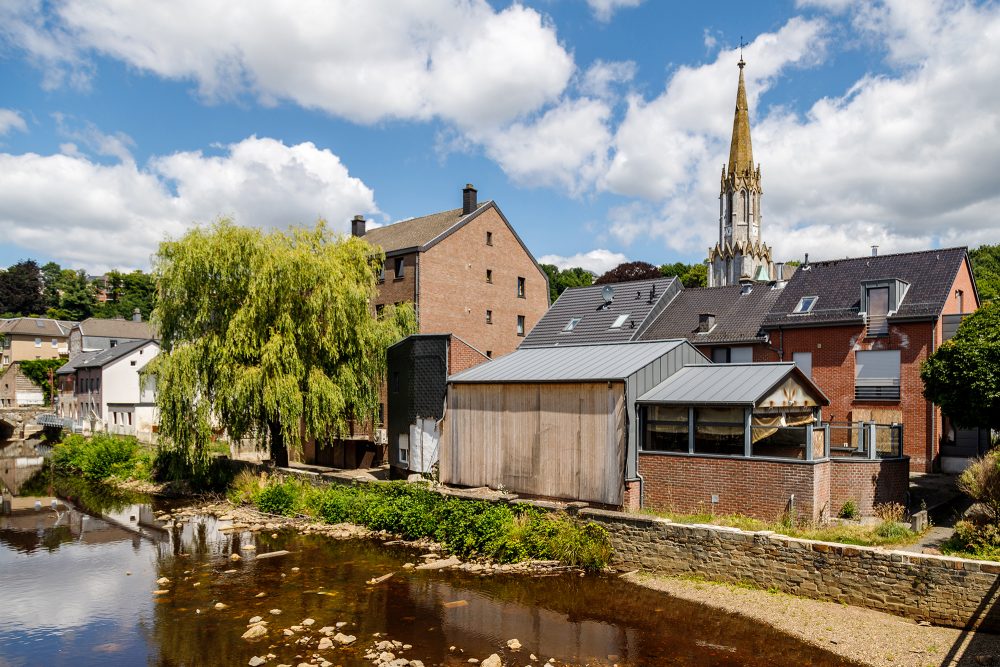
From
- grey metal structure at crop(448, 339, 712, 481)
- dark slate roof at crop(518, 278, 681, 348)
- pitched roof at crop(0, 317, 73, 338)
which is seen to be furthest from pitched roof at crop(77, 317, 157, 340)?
grey metal structure at crop(448, 339, 712, 481)

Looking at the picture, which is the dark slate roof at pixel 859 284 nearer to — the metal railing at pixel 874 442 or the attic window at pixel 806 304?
the attic window at pixel 806 304

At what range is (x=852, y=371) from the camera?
25.3 metres

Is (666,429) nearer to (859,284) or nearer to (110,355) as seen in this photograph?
(859,284)

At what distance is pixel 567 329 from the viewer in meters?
31.4

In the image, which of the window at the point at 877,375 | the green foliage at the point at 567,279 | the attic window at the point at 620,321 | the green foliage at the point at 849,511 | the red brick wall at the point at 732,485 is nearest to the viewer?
the red brick wall at the point at 732,485

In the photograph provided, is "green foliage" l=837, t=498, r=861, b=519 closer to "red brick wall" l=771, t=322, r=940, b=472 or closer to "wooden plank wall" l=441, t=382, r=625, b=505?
"wooden plank wall" l=441, t=382, r=625, b=505

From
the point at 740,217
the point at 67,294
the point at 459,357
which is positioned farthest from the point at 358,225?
the point at 67,294

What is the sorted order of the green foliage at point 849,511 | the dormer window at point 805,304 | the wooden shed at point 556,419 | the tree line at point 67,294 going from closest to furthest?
the green foliage at point 849,511 → the wooden shed at point 556,419 → the dormer window at point 805,304 → the tree line at point 67,294

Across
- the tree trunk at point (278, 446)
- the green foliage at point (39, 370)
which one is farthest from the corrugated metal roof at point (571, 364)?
the green foliage at point (39, 370)

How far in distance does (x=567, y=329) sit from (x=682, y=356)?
11835 millimetres

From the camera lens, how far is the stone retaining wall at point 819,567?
38.4ft

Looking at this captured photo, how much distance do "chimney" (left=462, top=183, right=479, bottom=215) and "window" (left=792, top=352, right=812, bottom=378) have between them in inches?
694

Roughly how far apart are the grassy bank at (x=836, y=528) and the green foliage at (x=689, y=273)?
62080 millimetres

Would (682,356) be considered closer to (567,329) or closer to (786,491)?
(786,491)
